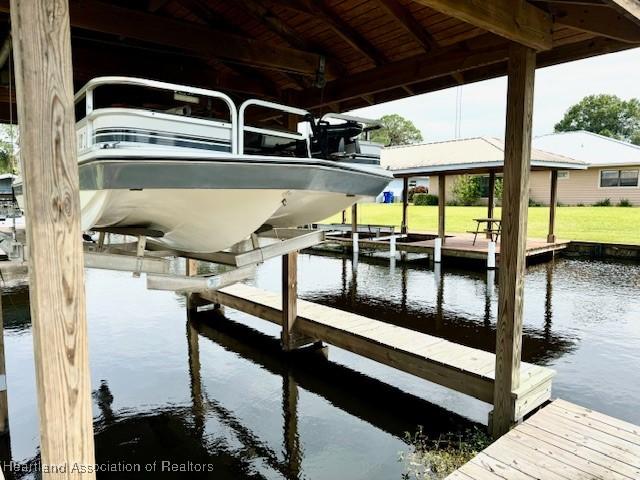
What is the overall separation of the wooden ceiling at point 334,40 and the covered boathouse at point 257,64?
0.04 ft

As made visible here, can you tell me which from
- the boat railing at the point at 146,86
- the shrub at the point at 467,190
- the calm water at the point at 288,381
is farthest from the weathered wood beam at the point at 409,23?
the shrub at the point at 467,190

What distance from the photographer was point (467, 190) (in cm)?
2708

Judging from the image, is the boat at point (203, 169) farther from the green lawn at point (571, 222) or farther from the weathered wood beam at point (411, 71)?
the green lawn at point (571, 222)

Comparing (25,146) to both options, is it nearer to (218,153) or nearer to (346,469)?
(218,153)

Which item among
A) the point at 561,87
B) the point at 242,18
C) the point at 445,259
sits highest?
the point at 561,87

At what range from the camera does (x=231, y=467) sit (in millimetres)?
4133

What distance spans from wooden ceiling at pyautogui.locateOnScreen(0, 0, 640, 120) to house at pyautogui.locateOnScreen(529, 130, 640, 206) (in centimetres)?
1880

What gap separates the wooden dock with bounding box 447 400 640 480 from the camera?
3.04 meters

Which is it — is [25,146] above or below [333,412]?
A: above

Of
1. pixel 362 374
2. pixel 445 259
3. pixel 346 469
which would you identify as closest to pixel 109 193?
pixel 346 469

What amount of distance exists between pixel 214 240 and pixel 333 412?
2.49 m

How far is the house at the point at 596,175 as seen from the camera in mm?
21250

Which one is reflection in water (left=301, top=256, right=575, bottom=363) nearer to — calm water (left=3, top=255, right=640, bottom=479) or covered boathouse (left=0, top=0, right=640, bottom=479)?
calm water (left=3, top=255, right=640, bottom=479)

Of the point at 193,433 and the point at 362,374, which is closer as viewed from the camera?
the point at 193,433
